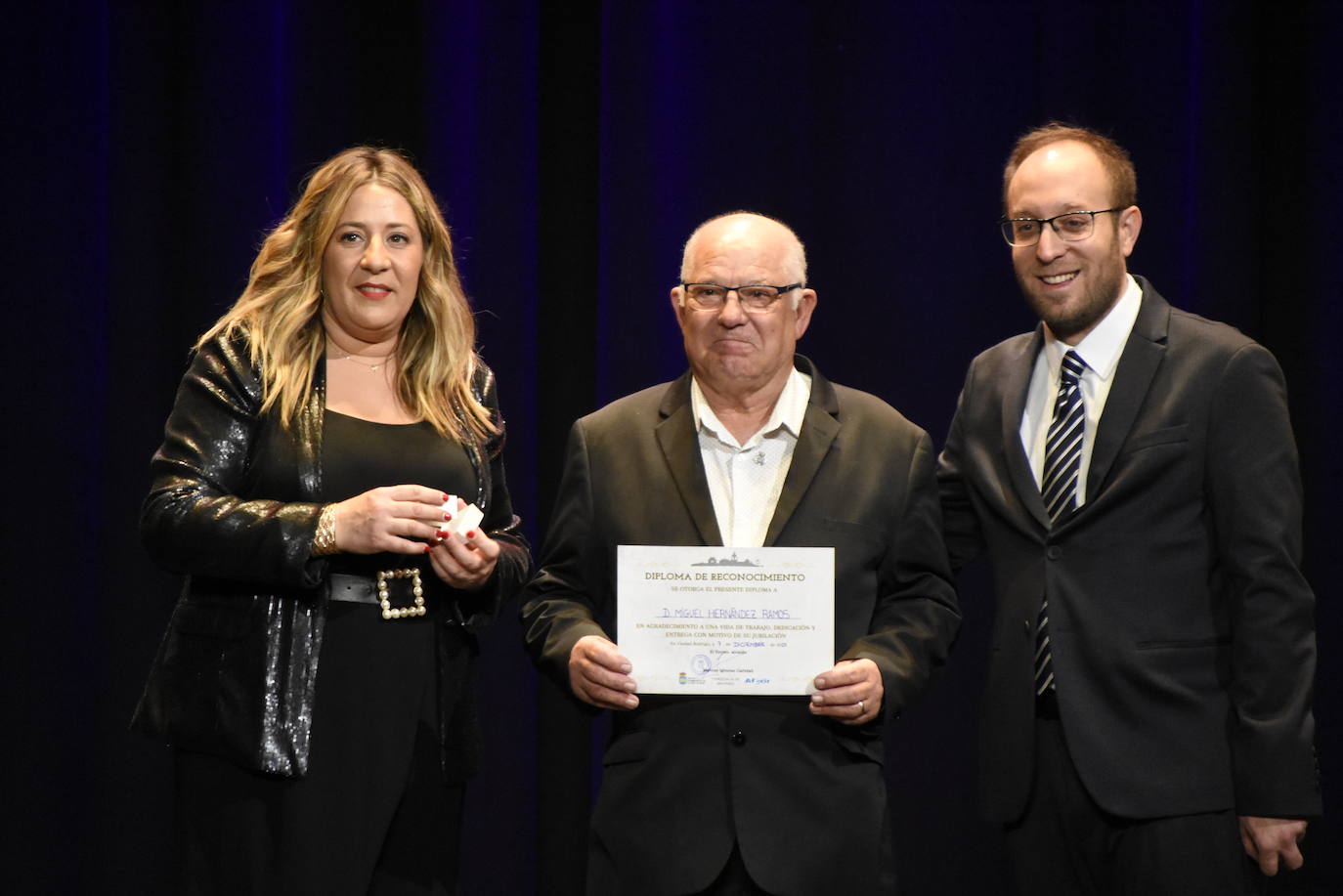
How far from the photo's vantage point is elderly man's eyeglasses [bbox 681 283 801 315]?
252cm

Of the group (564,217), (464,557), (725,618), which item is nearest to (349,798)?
(464,557)

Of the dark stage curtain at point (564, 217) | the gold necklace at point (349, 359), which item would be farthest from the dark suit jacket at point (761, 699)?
the dark stage curtain at point (564, 217)

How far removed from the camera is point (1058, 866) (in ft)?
7.89

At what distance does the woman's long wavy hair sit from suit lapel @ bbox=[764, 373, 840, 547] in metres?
0.58

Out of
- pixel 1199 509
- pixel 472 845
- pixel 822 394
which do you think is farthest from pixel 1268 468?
pixel 472 845

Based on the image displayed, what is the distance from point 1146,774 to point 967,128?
2.03 metres

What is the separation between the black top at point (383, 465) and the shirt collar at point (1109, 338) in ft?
3.85

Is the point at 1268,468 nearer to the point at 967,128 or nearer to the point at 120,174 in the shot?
the point at 967,128

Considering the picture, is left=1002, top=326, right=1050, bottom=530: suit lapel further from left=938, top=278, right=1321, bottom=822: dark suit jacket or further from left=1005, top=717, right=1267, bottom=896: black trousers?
left=1005, top=717, right=1267, bottom=896: black trousers

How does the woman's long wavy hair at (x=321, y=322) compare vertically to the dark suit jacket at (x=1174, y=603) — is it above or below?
above

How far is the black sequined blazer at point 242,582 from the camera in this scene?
2.17m

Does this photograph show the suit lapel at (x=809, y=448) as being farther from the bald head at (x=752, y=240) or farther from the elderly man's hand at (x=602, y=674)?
the elderly man's hand at (x=602, y=674)

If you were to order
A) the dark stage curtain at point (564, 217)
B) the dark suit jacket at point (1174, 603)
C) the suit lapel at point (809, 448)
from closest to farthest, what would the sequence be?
the dark suit jacket at point (1174, 603) < the suit lapel at point (809, 448) < the dark stage curtain at point (564, 217)

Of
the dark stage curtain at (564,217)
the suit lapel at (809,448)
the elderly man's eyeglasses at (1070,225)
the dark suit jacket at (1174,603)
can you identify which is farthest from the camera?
the dark stage curtain at (564,217)
